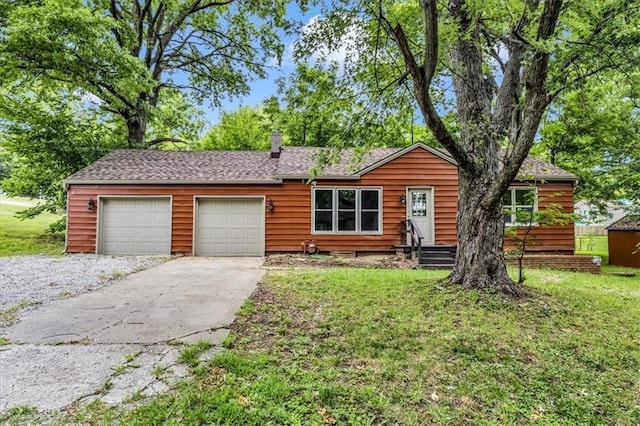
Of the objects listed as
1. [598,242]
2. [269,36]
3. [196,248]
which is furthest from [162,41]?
[598,242]

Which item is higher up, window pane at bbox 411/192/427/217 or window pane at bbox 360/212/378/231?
window pane at bbox 411/192/427/217

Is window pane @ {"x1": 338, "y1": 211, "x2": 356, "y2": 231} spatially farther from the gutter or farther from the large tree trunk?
the large tree trunk

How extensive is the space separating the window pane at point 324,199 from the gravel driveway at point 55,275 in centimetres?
499

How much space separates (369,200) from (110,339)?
900 centimetres

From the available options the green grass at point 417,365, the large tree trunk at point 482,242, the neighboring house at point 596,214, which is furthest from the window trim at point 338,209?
the green grass at point 417,365

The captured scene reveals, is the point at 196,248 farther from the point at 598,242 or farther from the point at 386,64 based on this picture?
the point at 598,242

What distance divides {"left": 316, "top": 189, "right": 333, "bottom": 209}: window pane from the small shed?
10.6 meters

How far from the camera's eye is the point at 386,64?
5852 mm

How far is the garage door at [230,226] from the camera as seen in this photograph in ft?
37.7

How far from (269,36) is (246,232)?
10.2 m

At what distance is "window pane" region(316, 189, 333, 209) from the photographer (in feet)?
37.9

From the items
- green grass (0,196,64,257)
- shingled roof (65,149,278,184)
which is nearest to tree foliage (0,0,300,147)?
shingled roof (65,149,278,184)

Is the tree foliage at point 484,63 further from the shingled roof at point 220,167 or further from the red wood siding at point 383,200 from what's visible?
the red wood siding at point 383,200

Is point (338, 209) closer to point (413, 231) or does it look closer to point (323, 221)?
point (323, 221)
